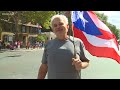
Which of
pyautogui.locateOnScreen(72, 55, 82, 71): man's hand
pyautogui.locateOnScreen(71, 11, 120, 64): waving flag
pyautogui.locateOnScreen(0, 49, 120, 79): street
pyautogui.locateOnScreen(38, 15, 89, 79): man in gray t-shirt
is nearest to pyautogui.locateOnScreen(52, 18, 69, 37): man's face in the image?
pyautogui.locateOnScreen(38, 15, 89, 79): man in gray t-shirt

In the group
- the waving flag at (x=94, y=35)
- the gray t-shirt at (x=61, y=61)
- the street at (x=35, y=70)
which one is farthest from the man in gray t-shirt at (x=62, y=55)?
the street at (x=35, y=70)

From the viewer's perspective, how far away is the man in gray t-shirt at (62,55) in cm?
320

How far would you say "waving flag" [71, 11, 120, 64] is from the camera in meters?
3.75

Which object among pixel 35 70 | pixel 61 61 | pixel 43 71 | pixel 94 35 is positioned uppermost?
pixel 94 35

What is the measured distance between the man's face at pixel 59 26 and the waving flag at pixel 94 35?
420 millimetres

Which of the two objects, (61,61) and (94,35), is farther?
(94,35)

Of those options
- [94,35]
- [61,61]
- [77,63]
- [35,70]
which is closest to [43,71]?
[61,61]

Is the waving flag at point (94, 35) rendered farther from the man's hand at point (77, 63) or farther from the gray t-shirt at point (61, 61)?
the man's hand at point (77, 63)

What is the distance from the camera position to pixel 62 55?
320 cm

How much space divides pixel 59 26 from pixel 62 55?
269 millimetres

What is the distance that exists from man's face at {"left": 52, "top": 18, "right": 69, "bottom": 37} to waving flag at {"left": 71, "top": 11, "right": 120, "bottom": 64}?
420 millimetres

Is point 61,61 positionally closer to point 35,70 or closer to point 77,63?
point 77,63
